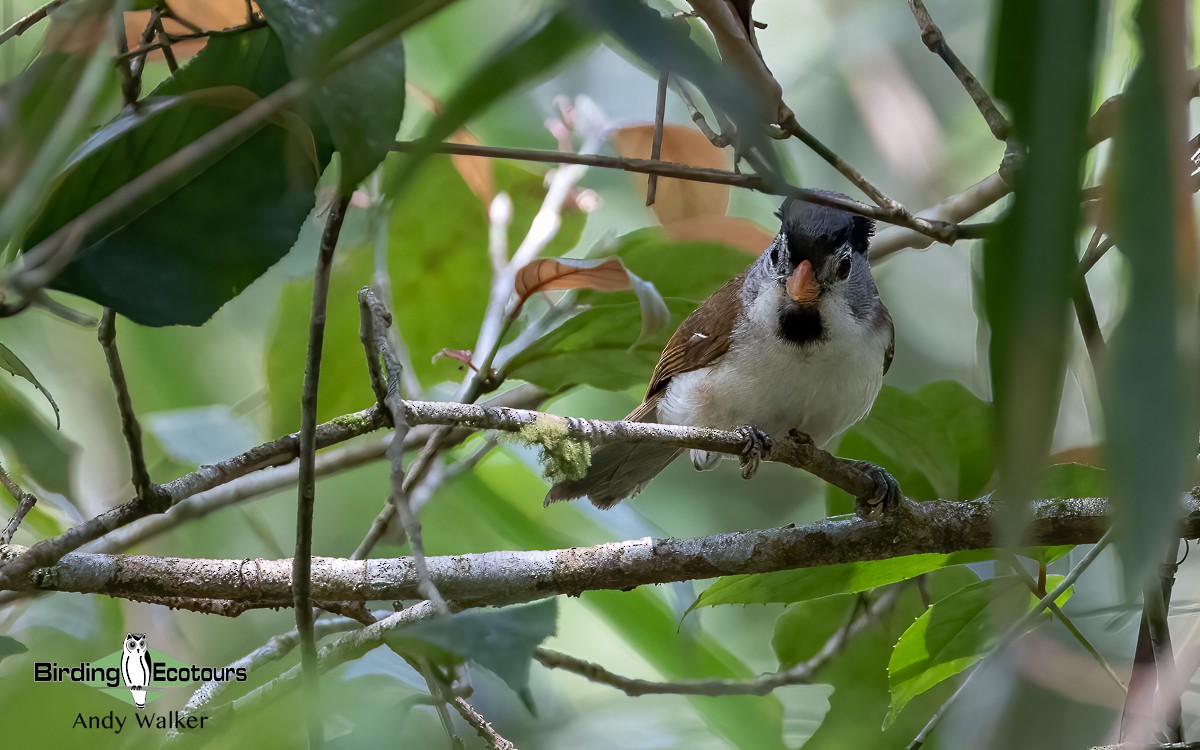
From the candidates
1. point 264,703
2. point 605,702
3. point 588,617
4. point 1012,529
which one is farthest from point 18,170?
point 588,617

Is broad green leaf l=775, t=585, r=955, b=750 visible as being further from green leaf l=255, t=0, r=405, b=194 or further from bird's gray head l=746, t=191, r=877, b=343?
green leaf l=255, t=0, r=405, b=194

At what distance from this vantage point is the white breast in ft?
6.55

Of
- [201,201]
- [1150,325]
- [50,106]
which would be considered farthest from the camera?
[201,201]

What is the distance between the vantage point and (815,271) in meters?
1.98

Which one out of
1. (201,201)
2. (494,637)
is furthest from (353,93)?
(494,637)

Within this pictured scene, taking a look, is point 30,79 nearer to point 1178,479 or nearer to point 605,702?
point 1178,479

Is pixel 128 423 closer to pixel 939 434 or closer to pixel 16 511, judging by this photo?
pixel 16 511

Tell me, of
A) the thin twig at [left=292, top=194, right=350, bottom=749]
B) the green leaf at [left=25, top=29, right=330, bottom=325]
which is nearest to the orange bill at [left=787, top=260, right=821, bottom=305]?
the green leaf at [left=25, top=29, right=330, bottom=325]

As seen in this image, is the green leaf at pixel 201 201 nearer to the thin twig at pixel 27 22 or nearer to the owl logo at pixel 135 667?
the thin twig at pixel 27 22

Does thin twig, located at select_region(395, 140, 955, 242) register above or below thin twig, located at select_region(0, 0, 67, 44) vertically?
below

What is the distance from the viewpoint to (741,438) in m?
1.39

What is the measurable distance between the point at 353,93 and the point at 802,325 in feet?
4.23

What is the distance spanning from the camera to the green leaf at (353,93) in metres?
0.84

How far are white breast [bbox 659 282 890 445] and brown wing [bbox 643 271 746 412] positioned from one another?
0.03m
